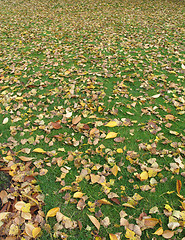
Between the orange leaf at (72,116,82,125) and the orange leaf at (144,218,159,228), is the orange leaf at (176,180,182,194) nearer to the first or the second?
the orange leaf at (144,218,159,228)

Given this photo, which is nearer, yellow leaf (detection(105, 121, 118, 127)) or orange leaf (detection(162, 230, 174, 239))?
orange leaf (detection(162, 230, 174, 239))

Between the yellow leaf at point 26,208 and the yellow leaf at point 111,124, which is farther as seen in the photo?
the yellow leaf at point 111,124

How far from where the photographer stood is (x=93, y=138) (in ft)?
8.74

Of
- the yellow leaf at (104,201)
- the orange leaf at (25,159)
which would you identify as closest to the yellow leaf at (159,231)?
the yellow leaf at (104,201)

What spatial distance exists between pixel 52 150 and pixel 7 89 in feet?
6.73

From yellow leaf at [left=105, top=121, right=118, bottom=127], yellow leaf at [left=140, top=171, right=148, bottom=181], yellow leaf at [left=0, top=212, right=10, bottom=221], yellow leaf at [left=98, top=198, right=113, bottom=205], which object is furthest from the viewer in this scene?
yellow leaf at [left=105, top=121, right=118, bottom=127]

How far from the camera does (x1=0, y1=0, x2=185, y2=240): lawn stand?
1.83 metres

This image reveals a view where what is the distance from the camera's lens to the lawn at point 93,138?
1.83 m

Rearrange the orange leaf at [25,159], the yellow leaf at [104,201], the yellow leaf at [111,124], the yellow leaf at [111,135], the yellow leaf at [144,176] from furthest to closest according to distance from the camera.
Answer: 1. the yellow leaf at [111,124]
2. the yellow leaf at [111,135]
3. the orange leaf at [25,159]
4. the yellow leaf at [144,176]
5. the yellow leaf at [104,201]

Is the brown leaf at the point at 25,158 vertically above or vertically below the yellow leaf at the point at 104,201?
below

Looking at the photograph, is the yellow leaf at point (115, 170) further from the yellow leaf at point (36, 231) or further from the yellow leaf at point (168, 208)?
the yellow leaf at point (36, 231)

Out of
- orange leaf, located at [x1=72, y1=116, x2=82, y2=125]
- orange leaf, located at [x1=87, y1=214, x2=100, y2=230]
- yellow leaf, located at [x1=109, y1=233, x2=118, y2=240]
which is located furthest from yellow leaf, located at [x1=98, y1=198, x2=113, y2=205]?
orange leaf, located at [x1=72, y1=116, x2=82, y2=125]

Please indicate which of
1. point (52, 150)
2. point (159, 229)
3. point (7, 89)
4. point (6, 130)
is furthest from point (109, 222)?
point (7, 89)

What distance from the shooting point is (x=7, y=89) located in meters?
3.80
